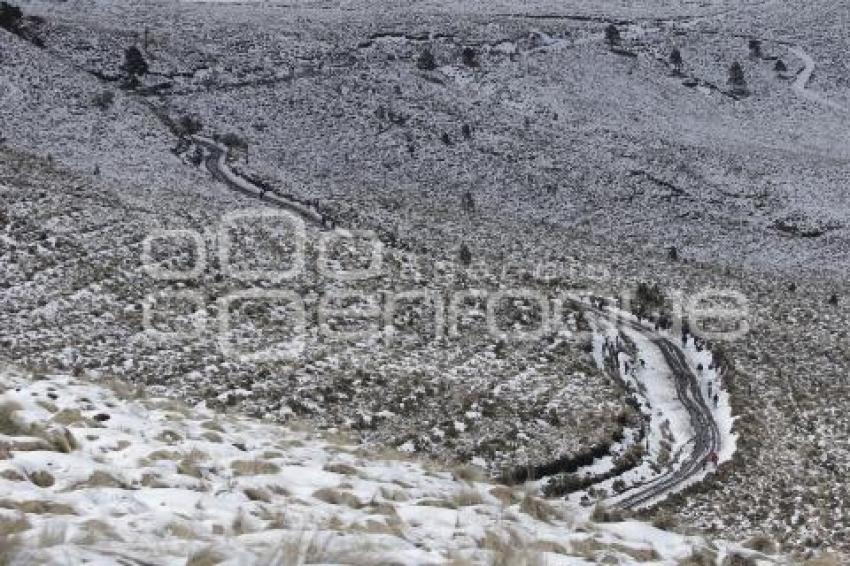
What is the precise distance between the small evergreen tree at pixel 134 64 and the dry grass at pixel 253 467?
62036 mm

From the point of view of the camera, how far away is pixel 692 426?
2578 centimetres

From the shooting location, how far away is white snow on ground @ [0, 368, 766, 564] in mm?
5391

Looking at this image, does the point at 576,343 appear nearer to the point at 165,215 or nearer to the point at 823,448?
the point at 823,448

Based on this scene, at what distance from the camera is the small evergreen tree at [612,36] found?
83.4 metres

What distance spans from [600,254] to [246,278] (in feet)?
73.4

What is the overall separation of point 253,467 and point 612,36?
82426mm

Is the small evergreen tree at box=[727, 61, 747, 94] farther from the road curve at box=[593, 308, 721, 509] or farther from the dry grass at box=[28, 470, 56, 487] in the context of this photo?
the dry grass at box=[28, 470, 56, 487]

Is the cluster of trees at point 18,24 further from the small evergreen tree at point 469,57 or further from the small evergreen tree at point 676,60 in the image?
the small evergreen tree at point 676,60

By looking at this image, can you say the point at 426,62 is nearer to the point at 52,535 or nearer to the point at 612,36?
the point at 612,36

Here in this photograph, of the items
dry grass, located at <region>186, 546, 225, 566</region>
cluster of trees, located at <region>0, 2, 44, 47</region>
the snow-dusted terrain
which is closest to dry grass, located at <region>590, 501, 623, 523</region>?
the snow-dusted terrain

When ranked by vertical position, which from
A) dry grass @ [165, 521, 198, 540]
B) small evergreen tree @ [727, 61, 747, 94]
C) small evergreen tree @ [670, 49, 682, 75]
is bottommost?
dry grass @ [165, 521, 198, 540]

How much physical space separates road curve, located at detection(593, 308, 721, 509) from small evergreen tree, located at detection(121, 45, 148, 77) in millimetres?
46097

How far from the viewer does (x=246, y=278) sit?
1170 inches

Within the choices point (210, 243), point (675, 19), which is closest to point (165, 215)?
point (210, 243)
